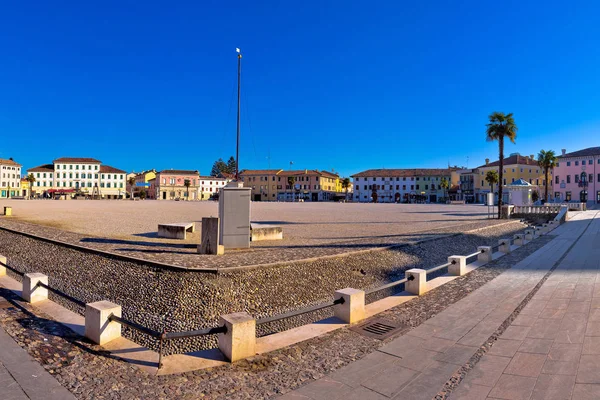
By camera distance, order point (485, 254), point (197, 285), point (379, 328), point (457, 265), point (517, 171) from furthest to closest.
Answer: point (517, 171) < point (485, 254) < point (457, 265) < point (197, 285) < point (379, 328)

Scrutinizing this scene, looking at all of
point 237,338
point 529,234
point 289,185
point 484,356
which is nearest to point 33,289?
point 237,338

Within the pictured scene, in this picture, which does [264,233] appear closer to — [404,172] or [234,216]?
[234,216]

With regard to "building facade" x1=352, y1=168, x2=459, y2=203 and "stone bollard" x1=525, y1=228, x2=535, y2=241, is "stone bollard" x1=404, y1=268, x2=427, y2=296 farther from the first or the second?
"building facade" x1=352, y1=168, x2=459, y2=203

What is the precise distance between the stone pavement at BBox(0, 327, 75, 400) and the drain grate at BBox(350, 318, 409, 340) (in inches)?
158

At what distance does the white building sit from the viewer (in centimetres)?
9994

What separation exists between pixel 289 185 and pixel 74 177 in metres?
63.5

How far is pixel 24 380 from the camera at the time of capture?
4.18 meters

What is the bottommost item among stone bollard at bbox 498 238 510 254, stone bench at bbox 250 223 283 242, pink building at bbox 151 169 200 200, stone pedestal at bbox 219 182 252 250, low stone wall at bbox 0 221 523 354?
low stone wall at bbox 0 221 523 354

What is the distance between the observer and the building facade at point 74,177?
105375 millimetres

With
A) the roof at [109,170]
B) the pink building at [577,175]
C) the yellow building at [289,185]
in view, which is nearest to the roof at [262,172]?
the yellow building at [289,185]

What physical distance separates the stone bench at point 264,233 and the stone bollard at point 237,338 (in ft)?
31.7

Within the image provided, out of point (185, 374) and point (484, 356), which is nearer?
point (185, 374)

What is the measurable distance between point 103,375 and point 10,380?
3.17 feet

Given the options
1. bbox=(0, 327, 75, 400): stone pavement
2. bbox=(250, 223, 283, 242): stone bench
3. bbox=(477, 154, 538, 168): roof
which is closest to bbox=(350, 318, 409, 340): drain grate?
bbox=(0, 327, 75, 400): stone pavement
